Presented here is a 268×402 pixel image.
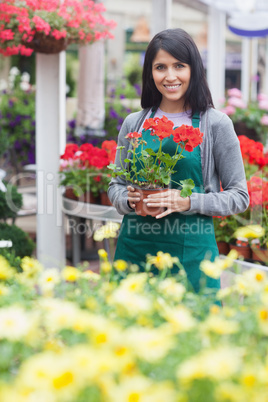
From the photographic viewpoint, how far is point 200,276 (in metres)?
1.76

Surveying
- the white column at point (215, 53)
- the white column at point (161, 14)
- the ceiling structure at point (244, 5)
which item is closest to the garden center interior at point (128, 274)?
the white column at point (161, 14)

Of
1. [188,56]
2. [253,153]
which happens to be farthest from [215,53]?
[188,56]

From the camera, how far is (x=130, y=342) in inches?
31.5

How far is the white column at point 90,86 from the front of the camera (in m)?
5.00

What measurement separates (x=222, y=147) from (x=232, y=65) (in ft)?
40.3

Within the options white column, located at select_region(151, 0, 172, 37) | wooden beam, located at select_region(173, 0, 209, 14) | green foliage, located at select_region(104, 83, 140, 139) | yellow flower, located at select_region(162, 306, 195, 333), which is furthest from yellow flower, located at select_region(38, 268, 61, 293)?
wooden beam, located at select_region(173, 0, 209, 14)

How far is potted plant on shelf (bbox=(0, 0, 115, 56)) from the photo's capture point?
9.09 ft

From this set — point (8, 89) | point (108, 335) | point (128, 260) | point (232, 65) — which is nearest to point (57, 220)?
point (128, 260)

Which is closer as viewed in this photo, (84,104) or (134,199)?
(134,199)

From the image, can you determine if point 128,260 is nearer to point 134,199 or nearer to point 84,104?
point 134,199

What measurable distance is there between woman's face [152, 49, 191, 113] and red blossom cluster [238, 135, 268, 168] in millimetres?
1657

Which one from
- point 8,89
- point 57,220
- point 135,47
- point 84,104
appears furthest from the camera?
point 135,47

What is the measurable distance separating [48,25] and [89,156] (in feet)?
2.80

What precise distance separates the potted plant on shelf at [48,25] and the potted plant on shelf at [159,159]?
1.31 metres
